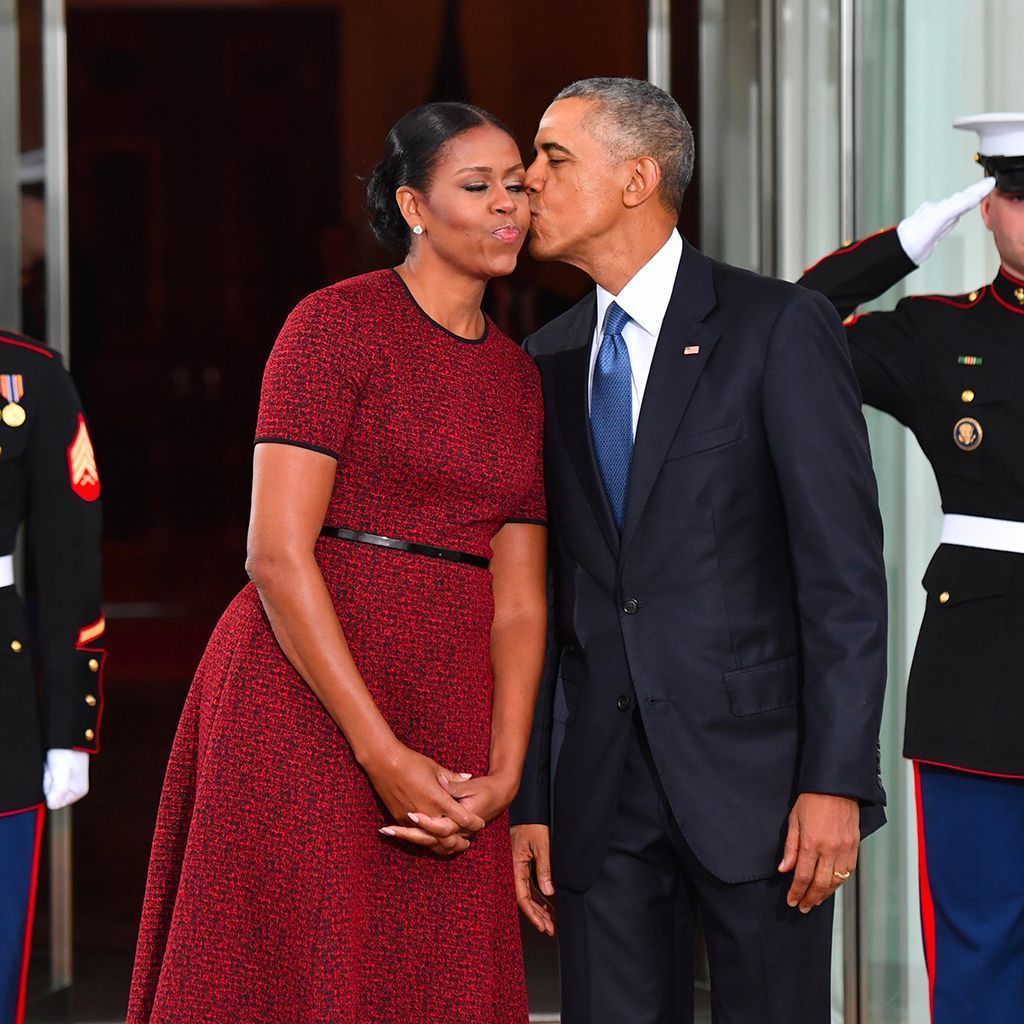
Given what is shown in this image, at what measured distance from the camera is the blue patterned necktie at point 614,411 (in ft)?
6.47

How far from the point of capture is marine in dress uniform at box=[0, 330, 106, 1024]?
2.28 meters

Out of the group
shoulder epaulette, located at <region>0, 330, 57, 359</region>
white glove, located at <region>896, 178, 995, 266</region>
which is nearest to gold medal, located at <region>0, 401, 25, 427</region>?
shoulder epaulette, located at <region>0, 330, 57, 359</region>

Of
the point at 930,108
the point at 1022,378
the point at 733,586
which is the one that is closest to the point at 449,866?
the point at 733,586

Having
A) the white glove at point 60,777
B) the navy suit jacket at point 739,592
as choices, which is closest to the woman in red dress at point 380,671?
the navy suit jacket at point 739,592

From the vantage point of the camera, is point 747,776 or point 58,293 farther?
point 58,293

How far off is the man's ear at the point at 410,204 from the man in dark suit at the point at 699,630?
0.50 ft

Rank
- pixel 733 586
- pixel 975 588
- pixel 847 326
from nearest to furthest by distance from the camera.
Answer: pixel 733 586 → pixel 975 588 → pixel 847 326

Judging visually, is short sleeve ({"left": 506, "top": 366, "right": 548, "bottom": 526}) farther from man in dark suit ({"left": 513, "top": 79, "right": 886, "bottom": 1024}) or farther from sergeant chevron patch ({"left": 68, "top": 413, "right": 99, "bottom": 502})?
sergeant chevron patch ({"left": 68, "top": 413, "right": 99, "bottom": 502})

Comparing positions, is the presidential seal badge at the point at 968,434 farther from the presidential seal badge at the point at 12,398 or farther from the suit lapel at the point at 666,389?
the presidential seal badge at the point at 12,398

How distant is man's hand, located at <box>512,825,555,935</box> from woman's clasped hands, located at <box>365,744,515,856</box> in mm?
175

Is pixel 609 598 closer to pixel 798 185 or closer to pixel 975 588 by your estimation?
pixel 975 588

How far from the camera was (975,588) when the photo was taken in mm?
2363

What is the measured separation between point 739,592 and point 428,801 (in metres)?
0.41

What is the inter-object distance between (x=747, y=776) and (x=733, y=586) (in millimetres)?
211
